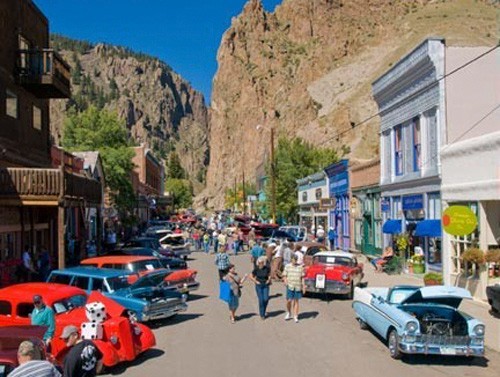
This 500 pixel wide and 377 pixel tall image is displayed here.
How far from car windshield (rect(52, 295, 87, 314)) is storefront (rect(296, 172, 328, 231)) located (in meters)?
33.1

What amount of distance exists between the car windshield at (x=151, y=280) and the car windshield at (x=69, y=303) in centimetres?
243

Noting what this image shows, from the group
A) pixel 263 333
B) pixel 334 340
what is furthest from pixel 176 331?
pixel 334 340

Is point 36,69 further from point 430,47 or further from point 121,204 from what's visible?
point 121,204

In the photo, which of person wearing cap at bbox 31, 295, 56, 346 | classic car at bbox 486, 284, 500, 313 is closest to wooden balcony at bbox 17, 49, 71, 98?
person wearing cap at bbox 31, 295, 56, 346

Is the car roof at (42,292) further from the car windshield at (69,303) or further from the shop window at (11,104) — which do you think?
the shop window at (11,104)

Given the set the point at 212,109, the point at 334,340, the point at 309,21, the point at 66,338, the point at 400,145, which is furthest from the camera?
the point at 212,109

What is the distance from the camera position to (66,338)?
8922mm

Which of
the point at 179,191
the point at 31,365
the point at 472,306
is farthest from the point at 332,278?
the point at 179,191

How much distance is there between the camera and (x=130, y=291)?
15.2 meters

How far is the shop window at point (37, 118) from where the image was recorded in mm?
28781

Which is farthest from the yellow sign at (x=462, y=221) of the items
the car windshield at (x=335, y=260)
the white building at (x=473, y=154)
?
the car windshield at (x=335, y=260)

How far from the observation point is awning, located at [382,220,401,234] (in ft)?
95.3

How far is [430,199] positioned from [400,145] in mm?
4582

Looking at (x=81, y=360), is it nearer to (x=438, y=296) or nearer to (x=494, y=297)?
(x=438, y=296)
